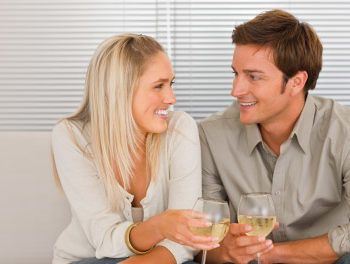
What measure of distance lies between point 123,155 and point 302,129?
719 millimetres

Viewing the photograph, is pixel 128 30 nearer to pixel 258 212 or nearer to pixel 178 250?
pixel 178 250

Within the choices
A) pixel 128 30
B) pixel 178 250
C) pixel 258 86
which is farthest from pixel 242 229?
pixel 128 30

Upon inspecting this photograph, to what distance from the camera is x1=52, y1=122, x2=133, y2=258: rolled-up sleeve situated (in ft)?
6.36

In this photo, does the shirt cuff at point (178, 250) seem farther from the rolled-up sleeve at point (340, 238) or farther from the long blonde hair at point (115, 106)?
the rolled-up sleeve at point (340, 238)

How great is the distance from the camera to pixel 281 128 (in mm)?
2238

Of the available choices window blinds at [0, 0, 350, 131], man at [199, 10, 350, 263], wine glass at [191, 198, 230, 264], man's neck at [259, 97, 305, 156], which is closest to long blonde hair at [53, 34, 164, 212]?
man at [199, 10, 350, 263]

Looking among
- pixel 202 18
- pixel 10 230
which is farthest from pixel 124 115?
pixel 202 18

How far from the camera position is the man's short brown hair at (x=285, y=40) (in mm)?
2176

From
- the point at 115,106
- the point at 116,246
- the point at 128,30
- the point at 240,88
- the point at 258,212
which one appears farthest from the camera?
the point at 128,30

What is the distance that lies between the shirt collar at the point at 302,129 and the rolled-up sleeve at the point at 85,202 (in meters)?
0.61

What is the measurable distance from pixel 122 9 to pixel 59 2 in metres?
0.39

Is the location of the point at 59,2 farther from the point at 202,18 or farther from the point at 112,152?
the point at 112,152

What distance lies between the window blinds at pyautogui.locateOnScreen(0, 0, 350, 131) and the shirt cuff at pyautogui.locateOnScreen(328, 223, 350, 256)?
143 centimetres

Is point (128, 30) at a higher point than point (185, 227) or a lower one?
higher
